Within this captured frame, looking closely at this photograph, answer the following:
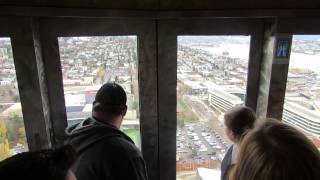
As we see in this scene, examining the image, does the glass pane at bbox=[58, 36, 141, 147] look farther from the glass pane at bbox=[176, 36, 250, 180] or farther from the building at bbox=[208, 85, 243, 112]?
the building at bbox=[208, 85, 243, 112]

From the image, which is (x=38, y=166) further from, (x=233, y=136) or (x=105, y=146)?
(x=233, y=136)

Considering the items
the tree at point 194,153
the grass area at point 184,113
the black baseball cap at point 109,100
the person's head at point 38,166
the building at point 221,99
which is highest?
the black baseball cap at point 109,100

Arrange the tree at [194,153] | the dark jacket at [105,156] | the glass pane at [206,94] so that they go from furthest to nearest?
the tree at [194,153], the glass pane at [206,94], the dark jacket at [105,156]

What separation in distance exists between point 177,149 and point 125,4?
101 cm

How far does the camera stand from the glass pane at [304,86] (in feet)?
5.82

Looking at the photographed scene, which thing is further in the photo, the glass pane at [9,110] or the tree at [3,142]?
the tree at [3,142]

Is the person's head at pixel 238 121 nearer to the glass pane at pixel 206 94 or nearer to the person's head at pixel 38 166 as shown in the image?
the glass pane at pixel 206 94

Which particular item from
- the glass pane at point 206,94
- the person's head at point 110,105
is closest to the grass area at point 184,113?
the glass pane at point 206,94

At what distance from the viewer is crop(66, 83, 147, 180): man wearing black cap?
1206 millimetres

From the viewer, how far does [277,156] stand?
2.31 feet

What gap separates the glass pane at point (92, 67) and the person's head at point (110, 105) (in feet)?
1.25

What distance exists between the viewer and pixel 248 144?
2.53 ft

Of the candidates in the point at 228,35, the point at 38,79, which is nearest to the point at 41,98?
the point at 38,79

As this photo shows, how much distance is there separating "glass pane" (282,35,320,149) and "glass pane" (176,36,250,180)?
Result: 1.00 ft
